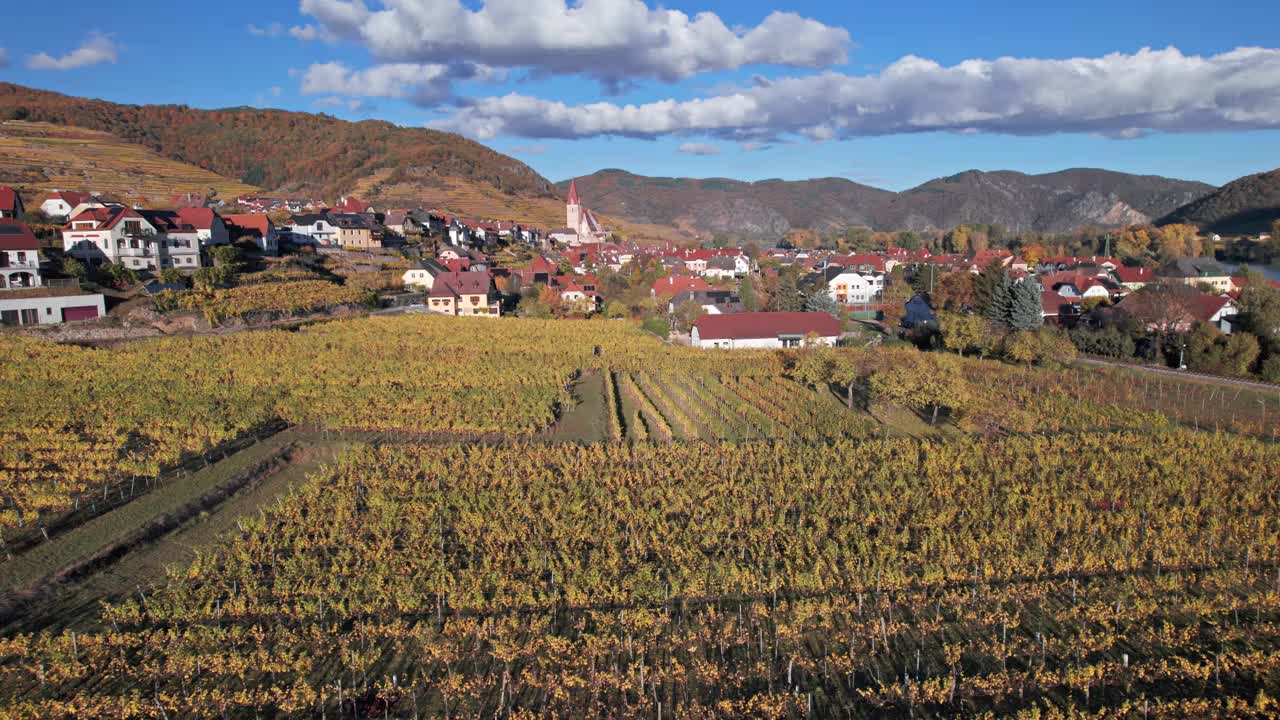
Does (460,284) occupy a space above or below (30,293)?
above

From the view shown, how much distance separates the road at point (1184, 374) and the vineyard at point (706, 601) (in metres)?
13.7

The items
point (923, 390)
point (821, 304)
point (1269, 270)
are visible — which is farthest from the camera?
point (1269, 270)

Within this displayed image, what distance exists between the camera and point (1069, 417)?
74.1 feet

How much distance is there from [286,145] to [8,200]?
103 m

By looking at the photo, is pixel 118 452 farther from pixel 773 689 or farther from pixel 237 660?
pixel 773 689

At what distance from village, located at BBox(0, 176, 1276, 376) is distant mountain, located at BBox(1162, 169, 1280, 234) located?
61.2 meters

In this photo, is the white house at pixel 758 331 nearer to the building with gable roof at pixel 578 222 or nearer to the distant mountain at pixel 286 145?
the building with gable roof at pixel 578 222

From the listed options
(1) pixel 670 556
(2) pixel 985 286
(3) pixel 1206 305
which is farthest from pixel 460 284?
(3) pixel 1206 305

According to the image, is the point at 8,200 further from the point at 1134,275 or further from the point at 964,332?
the point at 1134,275

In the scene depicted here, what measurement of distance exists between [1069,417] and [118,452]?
2730 centimetres

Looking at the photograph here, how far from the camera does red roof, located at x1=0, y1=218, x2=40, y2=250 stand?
33031 mm

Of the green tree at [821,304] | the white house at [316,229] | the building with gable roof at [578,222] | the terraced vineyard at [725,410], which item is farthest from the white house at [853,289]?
the building with gable roof at [578,222]

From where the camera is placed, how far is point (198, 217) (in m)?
44.9

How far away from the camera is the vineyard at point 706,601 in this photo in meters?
9.71
